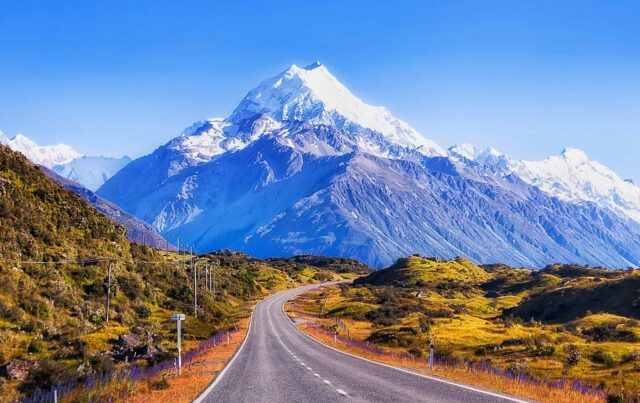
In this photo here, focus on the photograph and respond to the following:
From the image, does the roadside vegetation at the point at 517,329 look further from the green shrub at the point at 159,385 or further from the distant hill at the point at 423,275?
the green shrub at the point at 159,385

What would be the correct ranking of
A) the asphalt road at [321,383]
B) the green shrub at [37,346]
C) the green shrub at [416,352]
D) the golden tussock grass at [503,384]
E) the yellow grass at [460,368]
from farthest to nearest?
1. the green shrub at [416,352]
2. the green shrub at [37,346]
3. the yellow grass at [460,368]
4. the golden tussock grass at [503,384]
5. the asphalt road at [321,383]

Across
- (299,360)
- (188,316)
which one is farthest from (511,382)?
(188,316)

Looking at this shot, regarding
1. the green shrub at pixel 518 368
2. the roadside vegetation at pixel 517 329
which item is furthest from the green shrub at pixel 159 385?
the green shrub at pixel 518 368

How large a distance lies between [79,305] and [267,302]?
61.9m

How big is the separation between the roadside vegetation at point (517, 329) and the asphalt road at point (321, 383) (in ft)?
8.83

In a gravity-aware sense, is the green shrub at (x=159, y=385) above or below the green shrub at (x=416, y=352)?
above

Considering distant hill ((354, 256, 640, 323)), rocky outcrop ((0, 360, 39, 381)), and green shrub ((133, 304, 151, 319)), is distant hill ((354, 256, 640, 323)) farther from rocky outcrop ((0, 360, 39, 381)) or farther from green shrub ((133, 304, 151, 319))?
rocky outcrop ((0, 360, 39, 381))

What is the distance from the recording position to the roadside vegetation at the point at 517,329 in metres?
29.9

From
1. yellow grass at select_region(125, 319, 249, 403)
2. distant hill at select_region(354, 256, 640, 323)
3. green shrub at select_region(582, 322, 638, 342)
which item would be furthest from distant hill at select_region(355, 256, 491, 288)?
yellow grass at select_region(125, 319, 249, 403)

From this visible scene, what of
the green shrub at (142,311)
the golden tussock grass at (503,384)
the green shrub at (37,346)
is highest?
the green shrub at (142,311)

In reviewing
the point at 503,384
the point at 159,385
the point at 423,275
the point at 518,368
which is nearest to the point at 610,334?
the point at 518,368

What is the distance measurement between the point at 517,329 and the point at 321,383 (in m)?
38.4

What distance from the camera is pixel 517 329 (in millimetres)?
55594

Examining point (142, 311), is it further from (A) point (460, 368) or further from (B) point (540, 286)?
(B) point (540, 286)
